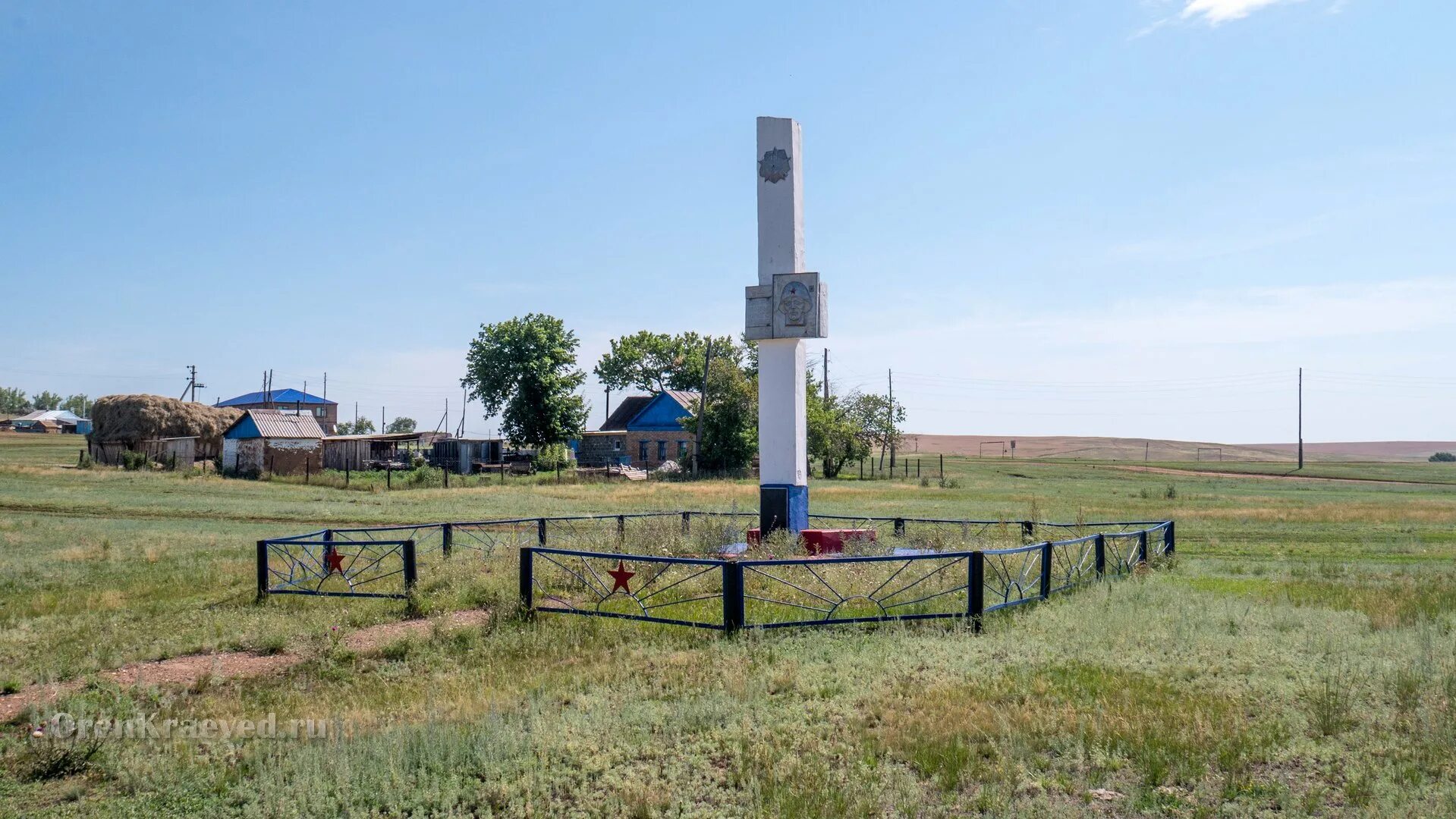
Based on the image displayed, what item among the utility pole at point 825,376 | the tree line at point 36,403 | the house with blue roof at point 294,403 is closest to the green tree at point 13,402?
the tree line at point 36,403

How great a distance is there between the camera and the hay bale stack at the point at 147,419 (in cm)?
5553

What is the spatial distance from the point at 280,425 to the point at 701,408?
23.1m

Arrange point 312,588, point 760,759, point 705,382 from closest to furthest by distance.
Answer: point 760,759 → point 312,588 → point 705,382

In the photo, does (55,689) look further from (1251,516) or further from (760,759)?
(1251,516)

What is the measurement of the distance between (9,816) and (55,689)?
3.50 m

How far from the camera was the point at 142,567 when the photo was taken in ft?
53.4

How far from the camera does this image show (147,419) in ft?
183

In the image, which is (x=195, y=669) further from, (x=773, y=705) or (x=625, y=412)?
(x=625, y=412)

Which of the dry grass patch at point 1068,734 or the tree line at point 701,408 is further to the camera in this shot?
the tree line at point 701,408

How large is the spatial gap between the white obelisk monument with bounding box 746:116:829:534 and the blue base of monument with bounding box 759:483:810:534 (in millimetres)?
15

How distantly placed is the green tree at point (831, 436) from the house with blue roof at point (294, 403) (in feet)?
178

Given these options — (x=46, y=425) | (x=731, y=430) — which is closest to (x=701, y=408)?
(x=731, y=430)

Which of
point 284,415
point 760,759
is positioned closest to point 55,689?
point 760,759

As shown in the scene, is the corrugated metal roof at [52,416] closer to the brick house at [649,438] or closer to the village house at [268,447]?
the village house at [268,447]
